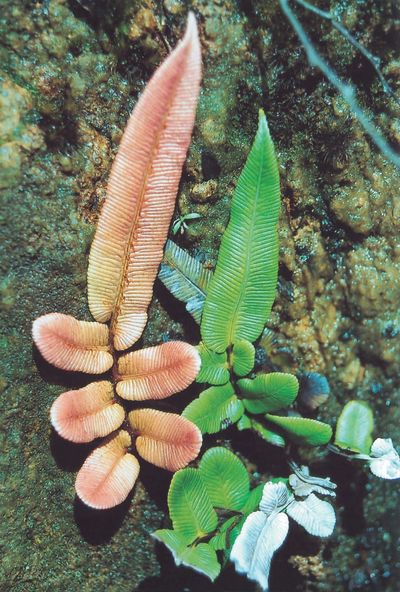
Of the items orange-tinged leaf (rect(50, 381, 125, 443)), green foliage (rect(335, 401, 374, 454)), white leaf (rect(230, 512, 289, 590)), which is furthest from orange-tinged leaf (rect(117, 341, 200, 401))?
green foliage (rect(335, 401, 374, 454))

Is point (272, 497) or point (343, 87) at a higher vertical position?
point (343, 87)

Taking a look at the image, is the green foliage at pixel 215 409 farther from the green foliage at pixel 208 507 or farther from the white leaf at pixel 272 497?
the white leaf at pixel 272 497

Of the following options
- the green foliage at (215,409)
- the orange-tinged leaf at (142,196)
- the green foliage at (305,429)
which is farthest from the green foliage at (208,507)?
the orange-tinged leaf at (142,196)

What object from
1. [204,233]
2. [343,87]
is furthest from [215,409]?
[343,87]

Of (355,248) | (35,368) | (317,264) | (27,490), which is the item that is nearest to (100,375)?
(35,368)

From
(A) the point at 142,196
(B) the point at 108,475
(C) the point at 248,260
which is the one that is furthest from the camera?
(C) the point at 248,260

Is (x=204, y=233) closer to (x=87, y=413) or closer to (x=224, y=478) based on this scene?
(x=87, y=413)
